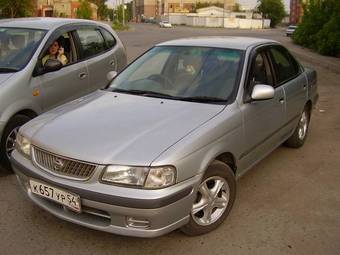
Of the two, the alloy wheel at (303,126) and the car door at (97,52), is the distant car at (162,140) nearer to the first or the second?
the alloy wheel at (303,126)

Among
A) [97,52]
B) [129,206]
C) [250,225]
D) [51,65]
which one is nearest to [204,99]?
[250,225]

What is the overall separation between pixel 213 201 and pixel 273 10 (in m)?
101

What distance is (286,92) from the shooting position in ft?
16.0

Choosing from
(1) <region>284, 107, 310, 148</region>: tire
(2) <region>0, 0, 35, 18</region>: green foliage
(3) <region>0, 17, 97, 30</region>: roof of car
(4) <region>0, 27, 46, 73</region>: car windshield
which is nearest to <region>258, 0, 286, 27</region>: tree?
(2) <region>0, 0, 35, 18</region>: green foliage

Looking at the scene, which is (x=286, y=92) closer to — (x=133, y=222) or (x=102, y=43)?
(x=133, y=222)

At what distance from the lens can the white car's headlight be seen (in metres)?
2.94

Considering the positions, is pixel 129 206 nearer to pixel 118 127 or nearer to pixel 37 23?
pixel 118 127

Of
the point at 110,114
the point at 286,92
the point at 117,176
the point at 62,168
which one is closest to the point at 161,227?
the point at 117,176

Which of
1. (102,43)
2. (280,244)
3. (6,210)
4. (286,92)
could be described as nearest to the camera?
(280,244)

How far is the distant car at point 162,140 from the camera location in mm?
2977

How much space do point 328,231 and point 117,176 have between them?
193 cm

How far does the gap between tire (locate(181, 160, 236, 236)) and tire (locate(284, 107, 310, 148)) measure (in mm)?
2191

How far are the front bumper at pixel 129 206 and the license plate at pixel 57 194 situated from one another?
4 cm

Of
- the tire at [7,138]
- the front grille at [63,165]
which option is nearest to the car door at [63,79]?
the tire at [7,138]
